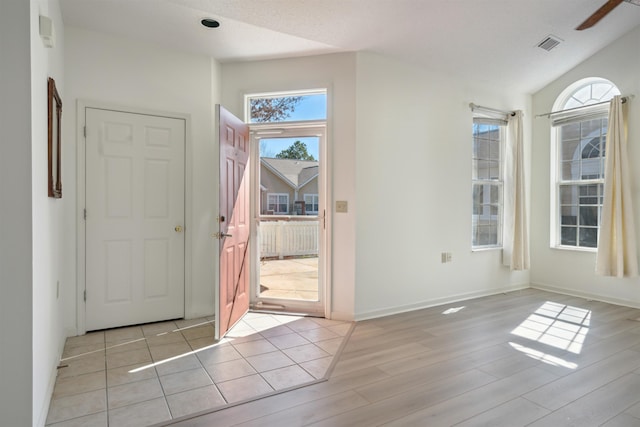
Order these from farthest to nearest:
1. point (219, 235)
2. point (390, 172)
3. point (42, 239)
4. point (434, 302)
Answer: point (434, 302)
point (390, 172)
point (219, 235)
point (42, 239)

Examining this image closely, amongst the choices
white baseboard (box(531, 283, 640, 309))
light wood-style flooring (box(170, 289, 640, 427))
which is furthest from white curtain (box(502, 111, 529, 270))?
light wood-style flooring (box(170, 289, 640, 427))

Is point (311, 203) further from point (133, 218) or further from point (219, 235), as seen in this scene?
point (133, 218)

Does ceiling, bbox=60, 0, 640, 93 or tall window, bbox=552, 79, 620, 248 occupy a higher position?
ceiling, bbox=60, 0, 640, 93

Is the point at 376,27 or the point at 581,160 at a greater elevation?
the point at 376,27

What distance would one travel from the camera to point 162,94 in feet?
12.1

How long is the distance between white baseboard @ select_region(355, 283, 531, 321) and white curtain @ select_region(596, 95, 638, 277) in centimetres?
105

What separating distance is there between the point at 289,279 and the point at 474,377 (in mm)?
2195

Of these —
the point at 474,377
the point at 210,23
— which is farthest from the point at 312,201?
the point at 474,377

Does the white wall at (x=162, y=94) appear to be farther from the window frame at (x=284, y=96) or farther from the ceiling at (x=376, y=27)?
the window frame at (x=284, y=96)

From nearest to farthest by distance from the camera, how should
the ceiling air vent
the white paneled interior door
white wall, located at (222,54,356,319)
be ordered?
1. the white paneled interior door
2. white wall, located at (222,54,356,319)
3. the ceiling air vent

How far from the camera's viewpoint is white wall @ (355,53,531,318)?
3822 mm

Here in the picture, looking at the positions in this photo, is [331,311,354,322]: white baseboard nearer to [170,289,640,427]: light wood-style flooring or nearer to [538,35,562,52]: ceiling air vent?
[170,289,640,427]: light wood-style flooring
